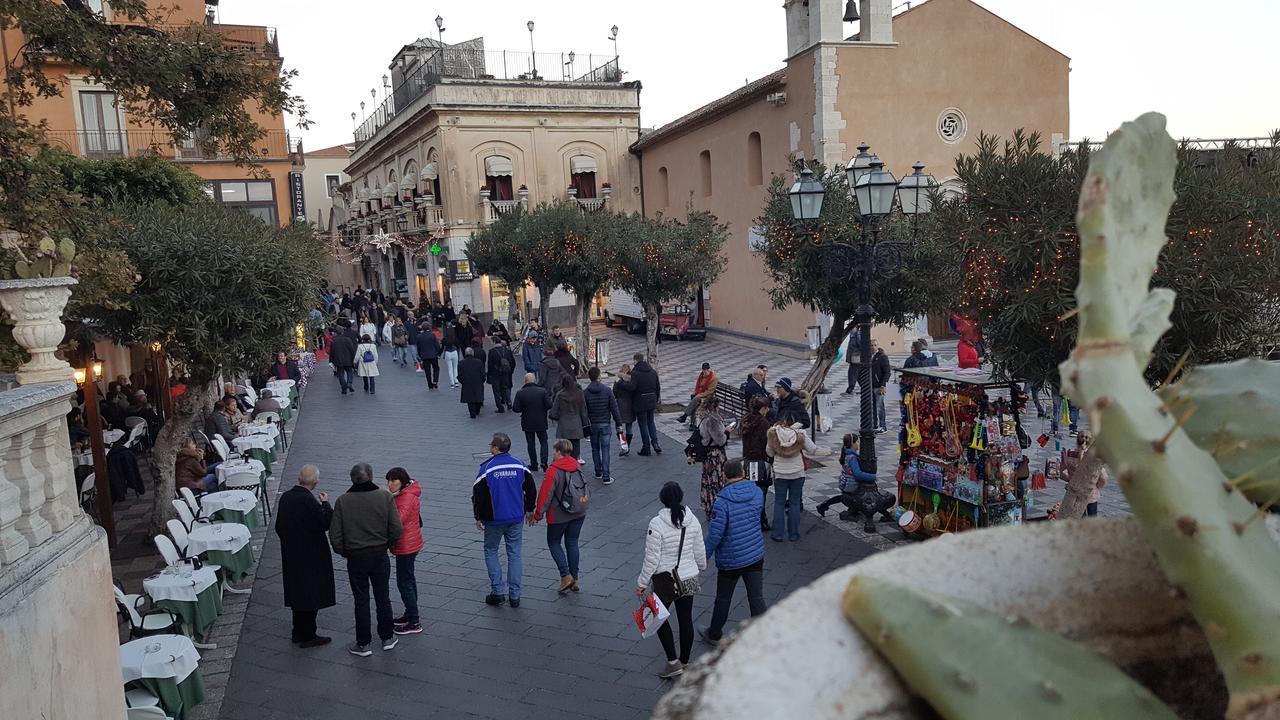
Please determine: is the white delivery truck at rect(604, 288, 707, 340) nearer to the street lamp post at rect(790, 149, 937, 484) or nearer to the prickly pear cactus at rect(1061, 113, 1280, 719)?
the street lamp post at rect(790, 149, 937, 484)

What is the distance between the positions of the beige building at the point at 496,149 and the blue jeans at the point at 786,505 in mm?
25521

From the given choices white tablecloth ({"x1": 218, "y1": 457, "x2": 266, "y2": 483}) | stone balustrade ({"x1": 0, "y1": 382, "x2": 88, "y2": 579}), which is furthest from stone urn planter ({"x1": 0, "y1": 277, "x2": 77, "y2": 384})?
white tablecloth ({"x1": 218, "y1": 457, "x2": 266, "y2": 483})

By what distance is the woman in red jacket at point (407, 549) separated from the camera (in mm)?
7617

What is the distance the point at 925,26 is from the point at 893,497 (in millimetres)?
18538

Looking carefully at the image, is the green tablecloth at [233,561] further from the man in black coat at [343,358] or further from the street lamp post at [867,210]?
the man in black coat at [343,358]

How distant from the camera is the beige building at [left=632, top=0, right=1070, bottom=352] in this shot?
23.6 metres

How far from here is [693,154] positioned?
3234 centimetres

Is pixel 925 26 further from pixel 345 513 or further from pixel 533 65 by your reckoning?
pixel 345 513

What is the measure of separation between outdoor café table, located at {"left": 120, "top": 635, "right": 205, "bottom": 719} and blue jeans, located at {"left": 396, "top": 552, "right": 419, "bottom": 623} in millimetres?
1735

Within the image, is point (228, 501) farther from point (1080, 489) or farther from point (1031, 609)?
point (1031, 609)

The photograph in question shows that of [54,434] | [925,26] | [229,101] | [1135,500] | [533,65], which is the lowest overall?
[54,434]

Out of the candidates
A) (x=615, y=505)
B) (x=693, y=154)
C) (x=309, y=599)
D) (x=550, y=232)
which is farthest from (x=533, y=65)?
(x=309, y=599)

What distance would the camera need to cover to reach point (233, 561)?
29.2ft

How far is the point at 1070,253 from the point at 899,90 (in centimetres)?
1872
